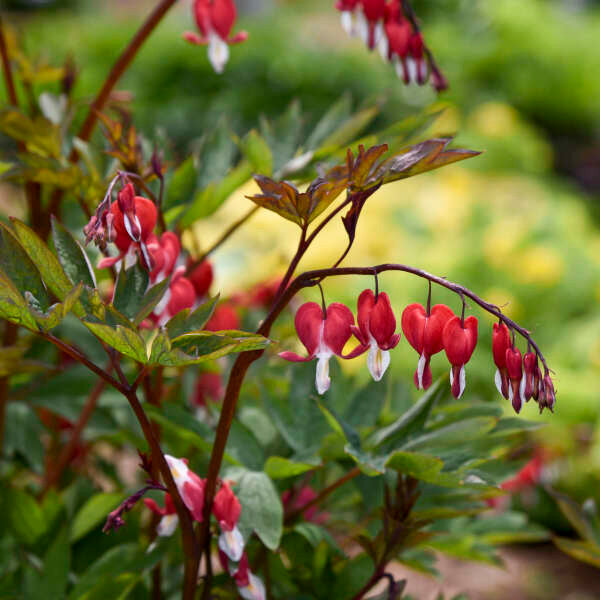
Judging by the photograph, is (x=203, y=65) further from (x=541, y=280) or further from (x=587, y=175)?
(x=541, y=280)

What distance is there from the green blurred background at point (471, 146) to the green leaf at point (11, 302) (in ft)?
1.50

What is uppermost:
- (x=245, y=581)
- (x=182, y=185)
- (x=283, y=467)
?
(x=182, y=185)

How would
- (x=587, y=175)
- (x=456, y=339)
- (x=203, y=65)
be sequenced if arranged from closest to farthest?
(x=456, y=339), (x=587, y=175), (x=203, y=65)

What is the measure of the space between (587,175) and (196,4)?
5.37m

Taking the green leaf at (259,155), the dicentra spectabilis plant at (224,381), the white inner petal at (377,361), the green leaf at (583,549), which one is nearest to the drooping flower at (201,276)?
the dicentra spectabilis plant at (224,381)

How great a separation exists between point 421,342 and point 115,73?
0.52 metres

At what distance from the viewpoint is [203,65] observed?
6262 millimetres

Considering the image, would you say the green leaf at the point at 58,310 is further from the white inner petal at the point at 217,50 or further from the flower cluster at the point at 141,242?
the white inner petal at the point at 217,50

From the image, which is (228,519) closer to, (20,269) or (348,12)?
(20,269)

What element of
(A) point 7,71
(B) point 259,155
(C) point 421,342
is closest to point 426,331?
(C) point 421,342

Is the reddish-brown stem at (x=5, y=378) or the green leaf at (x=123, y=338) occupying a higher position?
the reddish-brown stem at (x=5, y=378)

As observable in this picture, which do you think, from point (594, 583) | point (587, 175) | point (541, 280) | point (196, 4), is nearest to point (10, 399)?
point (196, 4)

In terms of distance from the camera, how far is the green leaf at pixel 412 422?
77cm

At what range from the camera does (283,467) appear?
767mm
